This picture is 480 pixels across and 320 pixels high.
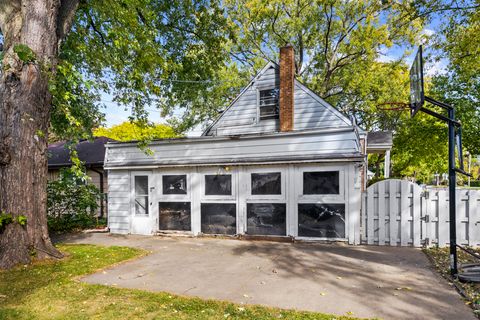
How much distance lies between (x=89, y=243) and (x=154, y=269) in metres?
4.05

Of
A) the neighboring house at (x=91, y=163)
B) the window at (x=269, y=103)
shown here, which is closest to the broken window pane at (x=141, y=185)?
the window at (x=269, y=103)

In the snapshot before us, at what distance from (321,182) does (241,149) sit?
2580mm

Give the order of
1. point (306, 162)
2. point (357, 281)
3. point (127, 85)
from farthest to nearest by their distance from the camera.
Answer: point (127, 85), point (306, 162), point (357, 281)

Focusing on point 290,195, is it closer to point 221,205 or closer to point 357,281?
point 221,205

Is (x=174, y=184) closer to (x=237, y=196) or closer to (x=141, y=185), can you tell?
(x=141, y=185)

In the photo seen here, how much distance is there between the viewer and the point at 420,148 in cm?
2284

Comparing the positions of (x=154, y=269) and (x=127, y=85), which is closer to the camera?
(x=154, y=269)

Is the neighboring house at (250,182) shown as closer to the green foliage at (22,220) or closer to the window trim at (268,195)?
the window trim at (268,195)

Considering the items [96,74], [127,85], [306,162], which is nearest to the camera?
[306,162]

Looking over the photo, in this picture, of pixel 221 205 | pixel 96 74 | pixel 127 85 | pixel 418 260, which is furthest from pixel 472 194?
pixel 96 74

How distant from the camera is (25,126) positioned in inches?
250

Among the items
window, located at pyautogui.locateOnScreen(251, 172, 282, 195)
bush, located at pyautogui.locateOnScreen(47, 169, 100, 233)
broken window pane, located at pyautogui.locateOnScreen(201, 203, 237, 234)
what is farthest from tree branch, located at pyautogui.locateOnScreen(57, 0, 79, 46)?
bush, located at pyautogui.locateOnScreen(47, 169, 100, 233)

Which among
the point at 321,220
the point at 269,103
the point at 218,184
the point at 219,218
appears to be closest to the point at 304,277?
the point at 321,220

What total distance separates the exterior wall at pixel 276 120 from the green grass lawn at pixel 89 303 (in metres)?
8.48
